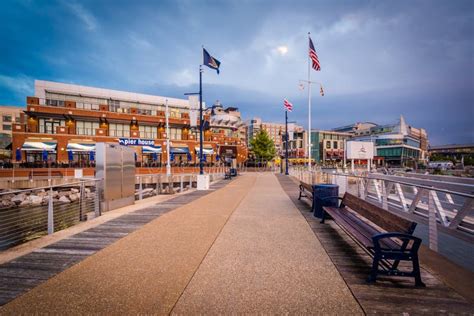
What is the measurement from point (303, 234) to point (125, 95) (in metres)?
61.3

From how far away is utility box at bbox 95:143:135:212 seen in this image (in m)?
8.46

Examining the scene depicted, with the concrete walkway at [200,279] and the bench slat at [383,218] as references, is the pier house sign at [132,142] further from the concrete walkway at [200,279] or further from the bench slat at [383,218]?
the bench slat at [383,218]

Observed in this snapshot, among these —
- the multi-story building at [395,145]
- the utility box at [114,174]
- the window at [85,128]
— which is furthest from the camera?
the multi-story building at [395,145]

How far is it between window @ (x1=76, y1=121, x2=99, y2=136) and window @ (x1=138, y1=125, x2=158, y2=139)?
7081 millimetres

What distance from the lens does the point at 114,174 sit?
887cm

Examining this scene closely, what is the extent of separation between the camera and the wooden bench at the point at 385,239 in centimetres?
341

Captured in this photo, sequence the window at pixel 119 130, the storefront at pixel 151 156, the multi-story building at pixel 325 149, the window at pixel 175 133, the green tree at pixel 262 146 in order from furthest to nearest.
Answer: the multi-story building at pixel 325 149, the green tree at pixel 262 146, the window at pixel 175 133, the window at pixel 119 130, the storefront at pixel 151 156

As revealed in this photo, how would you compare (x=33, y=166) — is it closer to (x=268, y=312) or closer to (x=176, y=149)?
(x=176, y=149)

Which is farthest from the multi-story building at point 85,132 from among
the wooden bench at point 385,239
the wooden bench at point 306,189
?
the wooden bench at point 385,239

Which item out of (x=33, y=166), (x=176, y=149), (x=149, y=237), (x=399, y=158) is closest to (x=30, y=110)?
(x=33, y=166)

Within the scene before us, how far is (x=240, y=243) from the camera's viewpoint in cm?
533

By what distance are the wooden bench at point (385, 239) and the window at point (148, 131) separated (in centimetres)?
4138

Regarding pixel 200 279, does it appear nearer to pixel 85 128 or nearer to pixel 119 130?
pixel 119 130

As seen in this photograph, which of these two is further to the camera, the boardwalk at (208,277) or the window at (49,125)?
the window at (49,125)
